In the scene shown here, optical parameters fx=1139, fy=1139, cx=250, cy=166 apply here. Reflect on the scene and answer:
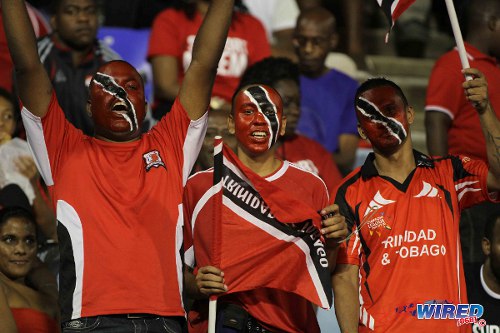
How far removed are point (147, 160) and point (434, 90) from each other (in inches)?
100

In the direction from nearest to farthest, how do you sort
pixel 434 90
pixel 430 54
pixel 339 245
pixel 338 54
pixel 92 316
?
pixel 92 316, pixel 339 245, pixel 434 90, pixel 338 54, pixel 430 54

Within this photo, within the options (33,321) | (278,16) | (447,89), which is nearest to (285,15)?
(278,16)

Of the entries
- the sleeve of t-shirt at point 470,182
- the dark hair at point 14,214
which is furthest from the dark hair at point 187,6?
the sleeve of t-shirt at point 470,182

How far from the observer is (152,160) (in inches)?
212

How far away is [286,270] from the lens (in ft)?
18.2

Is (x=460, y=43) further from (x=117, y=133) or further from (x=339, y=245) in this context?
(x=117, y=133)

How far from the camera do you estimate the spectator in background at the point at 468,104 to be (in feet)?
23.0

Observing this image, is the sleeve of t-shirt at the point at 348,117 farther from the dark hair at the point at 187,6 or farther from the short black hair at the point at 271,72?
the dark hair at the point at 187,6

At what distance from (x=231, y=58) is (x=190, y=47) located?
1.06ft

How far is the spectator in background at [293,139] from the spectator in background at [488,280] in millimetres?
1146

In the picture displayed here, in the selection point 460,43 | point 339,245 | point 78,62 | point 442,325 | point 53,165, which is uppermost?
point 78,62

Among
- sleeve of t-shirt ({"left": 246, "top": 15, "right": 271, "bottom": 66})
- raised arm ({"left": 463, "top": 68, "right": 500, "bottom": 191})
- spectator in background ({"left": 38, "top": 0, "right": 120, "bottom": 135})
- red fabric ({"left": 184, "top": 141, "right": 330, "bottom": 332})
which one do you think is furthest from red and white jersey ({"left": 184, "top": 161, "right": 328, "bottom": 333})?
sleeve of t-shirt ({"left": 246, "top": 15, "right": 271, "bottom": 66})

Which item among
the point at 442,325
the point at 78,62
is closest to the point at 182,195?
the point at 442,325

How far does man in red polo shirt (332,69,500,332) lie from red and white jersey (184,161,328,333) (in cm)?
20
